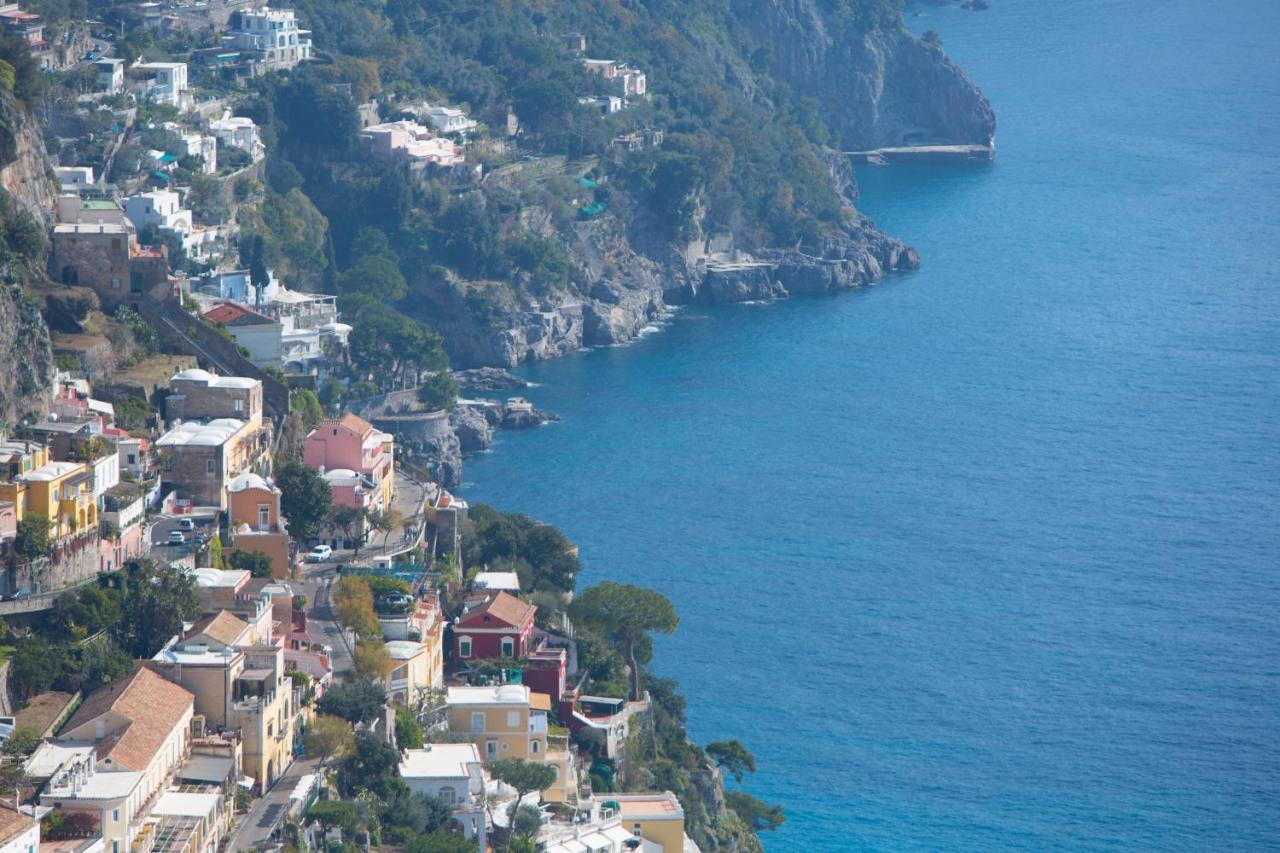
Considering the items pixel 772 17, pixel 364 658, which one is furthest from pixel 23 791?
pixel 772 17

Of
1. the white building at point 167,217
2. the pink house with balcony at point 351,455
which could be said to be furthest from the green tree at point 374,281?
the pink house with balcony at point 351,455

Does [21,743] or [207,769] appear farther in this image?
[207,769]

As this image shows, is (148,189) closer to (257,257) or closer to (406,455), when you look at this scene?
(257,257)

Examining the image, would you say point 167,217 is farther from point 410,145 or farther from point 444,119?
point 444,119

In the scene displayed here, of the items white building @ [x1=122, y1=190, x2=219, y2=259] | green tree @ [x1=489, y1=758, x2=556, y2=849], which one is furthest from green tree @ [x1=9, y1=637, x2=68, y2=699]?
white building @ [x1=122, y1=190, x2=219, y2=259]

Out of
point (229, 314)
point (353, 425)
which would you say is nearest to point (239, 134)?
point (229, 314)

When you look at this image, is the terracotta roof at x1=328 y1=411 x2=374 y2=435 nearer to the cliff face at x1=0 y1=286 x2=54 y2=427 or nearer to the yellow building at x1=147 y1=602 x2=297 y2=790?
the cliff face at x1=0 y1=286 x2=54 y2=427
